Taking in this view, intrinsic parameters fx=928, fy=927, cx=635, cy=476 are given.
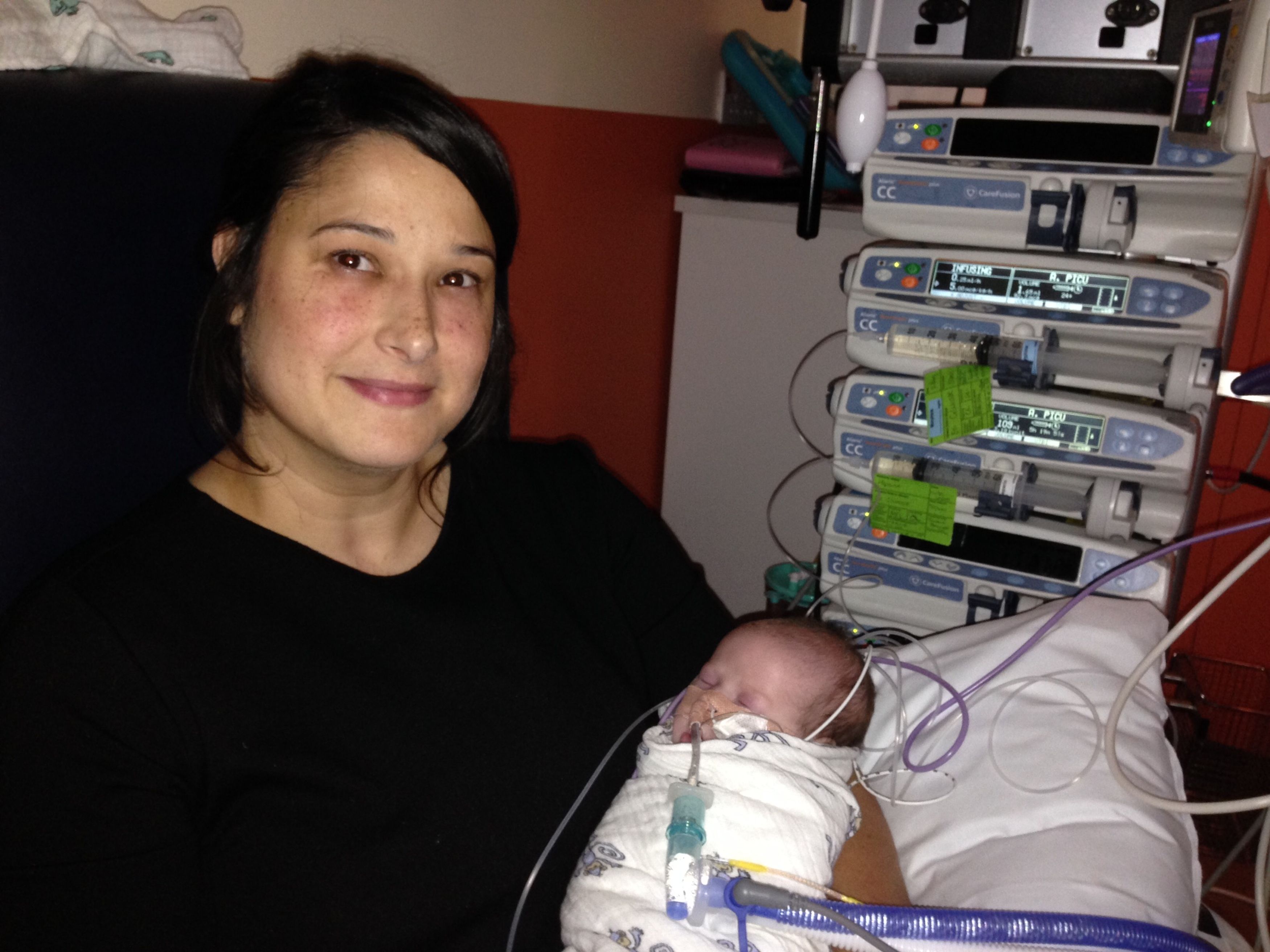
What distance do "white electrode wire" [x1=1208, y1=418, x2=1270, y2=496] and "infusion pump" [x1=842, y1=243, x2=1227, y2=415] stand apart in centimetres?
46

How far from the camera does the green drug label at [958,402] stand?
1.51m

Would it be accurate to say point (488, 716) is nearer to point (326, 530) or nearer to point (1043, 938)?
point (326, 530)

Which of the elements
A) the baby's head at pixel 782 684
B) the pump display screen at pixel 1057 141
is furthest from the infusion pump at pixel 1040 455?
the baby's head at pixel 782 684

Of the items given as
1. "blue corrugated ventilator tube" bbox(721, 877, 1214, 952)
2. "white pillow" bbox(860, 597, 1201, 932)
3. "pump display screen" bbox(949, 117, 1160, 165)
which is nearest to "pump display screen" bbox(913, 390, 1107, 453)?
"white pillow" bbox(860, 597, 1201, 932)

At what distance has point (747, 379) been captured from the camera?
8.20 ft

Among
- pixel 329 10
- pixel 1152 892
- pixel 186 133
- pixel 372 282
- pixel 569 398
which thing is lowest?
pixel 1152 892

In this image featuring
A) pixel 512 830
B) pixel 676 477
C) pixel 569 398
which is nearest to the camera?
pixel 512 830

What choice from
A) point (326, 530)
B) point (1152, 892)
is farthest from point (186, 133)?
point (1152, 892)

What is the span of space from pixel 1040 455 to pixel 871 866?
2.35 feet

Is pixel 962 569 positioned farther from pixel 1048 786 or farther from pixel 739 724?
pixel 739 724

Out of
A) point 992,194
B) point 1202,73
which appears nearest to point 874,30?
point 992,194

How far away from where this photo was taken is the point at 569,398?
2234 millimetres

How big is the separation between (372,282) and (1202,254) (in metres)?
1.19

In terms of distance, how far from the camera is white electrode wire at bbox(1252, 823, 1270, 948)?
923 mm
